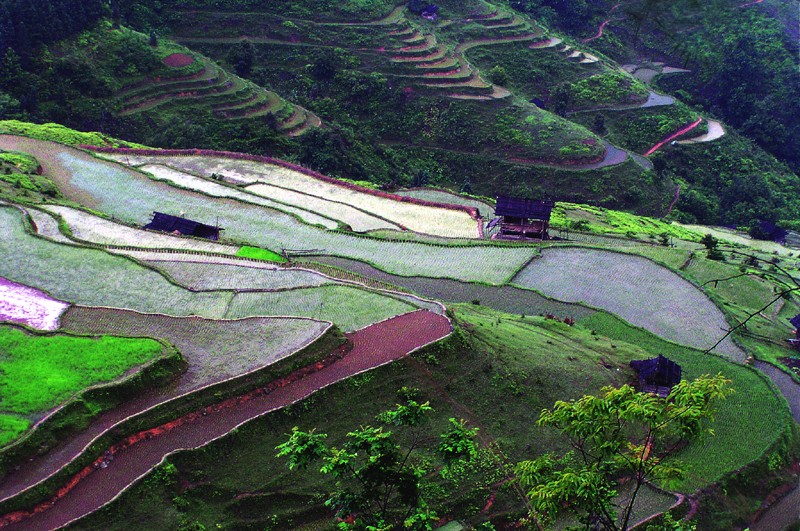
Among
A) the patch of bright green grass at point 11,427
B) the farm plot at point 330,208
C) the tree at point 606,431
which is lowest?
the farm plot at point 330,208

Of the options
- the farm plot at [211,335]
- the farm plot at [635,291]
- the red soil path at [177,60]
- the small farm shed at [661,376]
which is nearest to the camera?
the farm plot at [211,335]

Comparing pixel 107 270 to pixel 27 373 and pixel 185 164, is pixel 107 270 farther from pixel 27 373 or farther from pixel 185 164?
pixel 185 164

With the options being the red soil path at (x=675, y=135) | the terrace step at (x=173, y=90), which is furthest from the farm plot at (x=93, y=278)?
the red soil path at (x=675, y=135)

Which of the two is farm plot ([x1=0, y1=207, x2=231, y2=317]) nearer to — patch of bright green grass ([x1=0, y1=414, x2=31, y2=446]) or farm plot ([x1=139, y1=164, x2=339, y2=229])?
patch of bright green grass ([x1=0, y1=414, x2=31, y2=446])

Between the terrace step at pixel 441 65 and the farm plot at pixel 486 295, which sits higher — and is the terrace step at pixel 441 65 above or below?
above

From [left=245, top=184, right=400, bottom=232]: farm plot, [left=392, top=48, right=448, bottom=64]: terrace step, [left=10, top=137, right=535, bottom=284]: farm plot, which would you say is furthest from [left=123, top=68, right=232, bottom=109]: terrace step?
[left=392, top=48, right=448, bottom=64]: terrace step

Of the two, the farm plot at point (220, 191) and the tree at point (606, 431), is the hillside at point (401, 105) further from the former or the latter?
the tree at point (606, 431)
